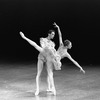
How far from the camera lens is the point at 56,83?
7.95m

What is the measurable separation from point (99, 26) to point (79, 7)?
1052 millimetres

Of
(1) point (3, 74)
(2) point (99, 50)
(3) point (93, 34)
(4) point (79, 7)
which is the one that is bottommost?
(1) point (3, 74)

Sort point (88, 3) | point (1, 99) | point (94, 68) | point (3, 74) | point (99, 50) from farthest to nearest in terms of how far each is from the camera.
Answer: point (88, 3) → point (99, 50) → point (94, 68) → point (3, 74) → point (1, 99)

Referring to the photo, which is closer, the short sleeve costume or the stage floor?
the short sleeve costume

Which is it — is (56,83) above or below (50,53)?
below

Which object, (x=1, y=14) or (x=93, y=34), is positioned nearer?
(x=93, y=34)

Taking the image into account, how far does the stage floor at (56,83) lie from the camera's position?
6.83 metres

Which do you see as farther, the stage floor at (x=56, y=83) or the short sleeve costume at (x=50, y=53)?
the stage floor at (x=56, y=83)

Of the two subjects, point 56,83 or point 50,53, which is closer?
point 50,53

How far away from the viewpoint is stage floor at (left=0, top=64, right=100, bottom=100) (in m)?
6.83

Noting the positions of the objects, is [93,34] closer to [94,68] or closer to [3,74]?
[94,68]

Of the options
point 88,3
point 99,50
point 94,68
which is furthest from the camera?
point 88,3

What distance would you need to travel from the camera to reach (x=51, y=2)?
47.6 feet

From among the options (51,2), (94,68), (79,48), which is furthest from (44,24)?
(94,68)
